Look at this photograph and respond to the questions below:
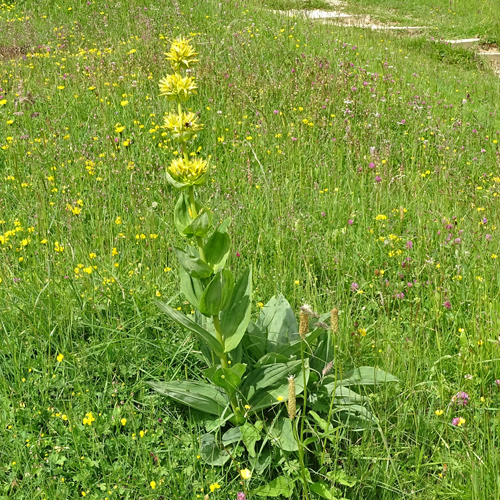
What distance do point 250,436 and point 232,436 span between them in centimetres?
10

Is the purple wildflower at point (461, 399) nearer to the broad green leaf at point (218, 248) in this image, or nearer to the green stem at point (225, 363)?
the green stem at point (225, 363)

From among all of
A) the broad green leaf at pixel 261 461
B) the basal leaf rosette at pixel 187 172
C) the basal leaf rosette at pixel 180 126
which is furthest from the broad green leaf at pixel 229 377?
the basal leaf rosette at pixel 180 126

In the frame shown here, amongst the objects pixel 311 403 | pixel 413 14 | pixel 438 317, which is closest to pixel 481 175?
pixel 438 317

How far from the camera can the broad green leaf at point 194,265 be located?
A: 187 centimetres

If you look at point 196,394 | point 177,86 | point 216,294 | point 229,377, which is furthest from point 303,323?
point 177,86

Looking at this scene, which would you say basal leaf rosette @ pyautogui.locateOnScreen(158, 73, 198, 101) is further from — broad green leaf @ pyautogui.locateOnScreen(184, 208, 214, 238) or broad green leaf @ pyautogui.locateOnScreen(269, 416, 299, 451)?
broad green leaf @ pyautogui.locateOnScreen(269, 416, 299, 451)

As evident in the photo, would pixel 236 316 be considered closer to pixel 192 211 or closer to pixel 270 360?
pixel 270 360

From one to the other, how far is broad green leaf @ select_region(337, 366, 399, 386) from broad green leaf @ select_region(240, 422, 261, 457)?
0.39 m

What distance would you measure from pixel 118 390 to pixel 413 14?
13582mm

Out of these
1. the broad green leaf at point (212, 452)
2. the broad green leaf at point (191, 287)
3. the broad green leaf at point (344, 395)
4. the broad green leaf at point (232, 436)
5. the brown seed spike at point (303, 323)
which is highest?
the brown seed spike at point (303, 323)

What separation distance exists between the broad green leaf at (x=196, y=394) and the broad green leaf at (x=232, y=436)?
0.08 metres

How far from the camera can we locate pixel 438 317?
245 cm

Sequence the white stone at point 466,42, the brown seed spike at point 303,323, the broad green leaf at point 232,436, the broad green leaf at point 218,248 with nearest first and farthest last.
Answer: the brown seed spike at point 303,323, the broad green leaf at point 218,248, the broad green leaf at point 232,436, the white stone at point 466,42

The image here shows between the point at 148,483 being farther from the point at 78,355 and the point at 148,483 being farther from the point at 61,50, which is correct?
the point at 61,50
